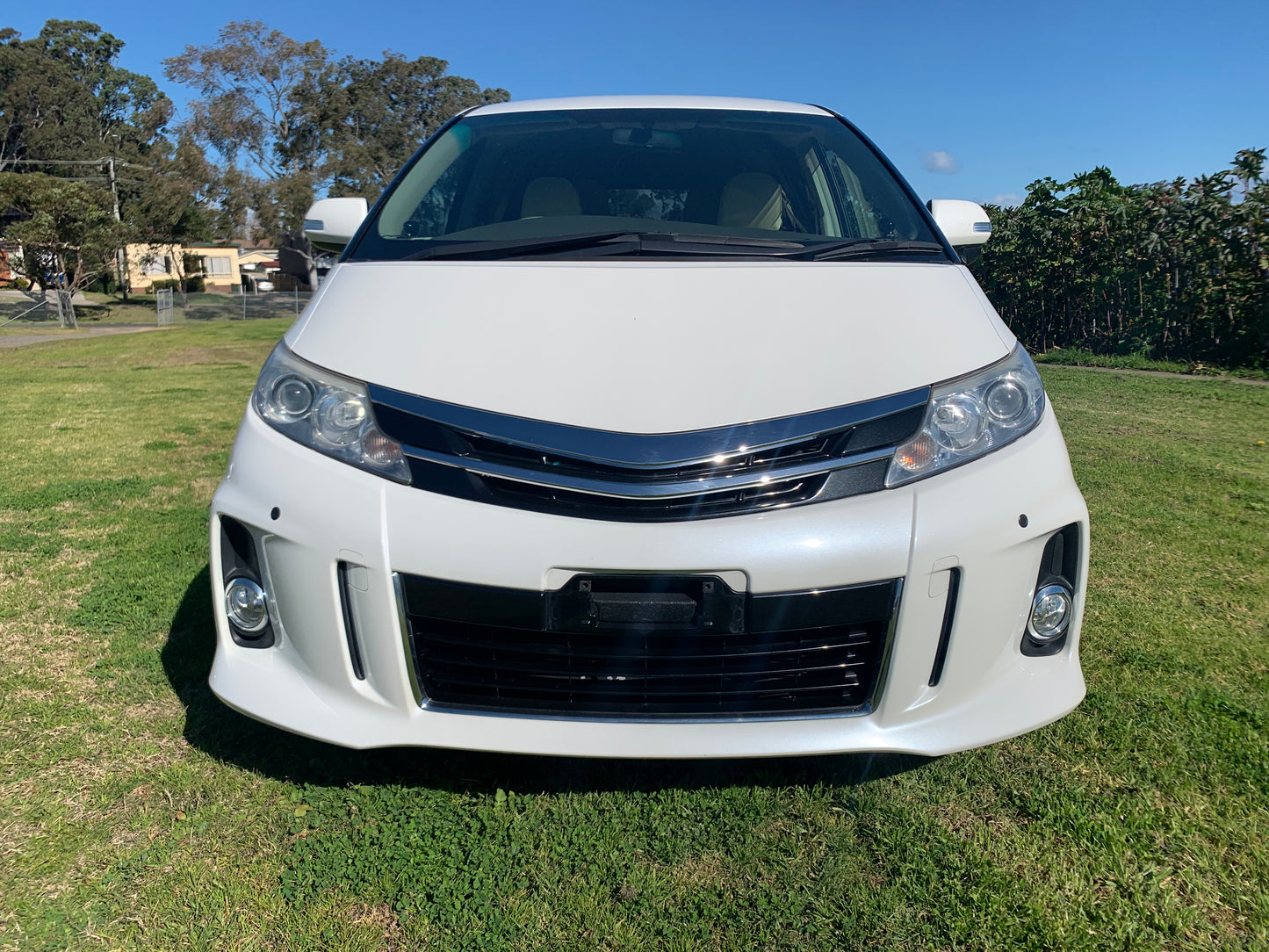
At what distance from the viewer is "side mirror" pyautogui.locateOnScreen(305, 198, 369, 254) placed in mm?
3219

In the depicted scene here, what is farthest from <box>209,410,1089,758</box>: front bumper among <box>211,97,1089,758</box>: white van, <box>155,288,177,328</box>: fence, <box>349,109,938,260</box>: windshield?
<box>155,288,177,328</box>: fence

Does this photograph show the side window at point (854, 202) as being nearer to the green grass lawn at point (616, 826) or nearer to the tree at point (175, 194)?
the green grass lawn at point (616, 826)

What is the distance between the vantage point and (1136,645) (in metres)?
3.08

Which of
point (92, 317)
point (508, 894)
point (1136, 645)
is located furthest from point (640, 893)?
point (92, 317)

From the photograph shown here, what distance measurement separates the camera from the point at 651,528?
1803 mm

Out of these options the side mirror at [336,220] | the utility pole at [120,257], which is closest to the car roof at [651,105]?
the side mirror at [336,220]

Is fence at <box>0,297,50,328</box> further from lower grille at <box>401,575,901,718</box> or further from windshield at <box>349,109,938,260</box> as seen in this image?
lower grille at <box>401,575,901,718</box>

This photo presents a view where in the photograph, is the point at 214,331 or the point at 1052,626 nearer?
the point at 1052,626

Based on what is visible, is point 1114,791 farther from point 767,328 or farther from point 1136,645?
point 767,328

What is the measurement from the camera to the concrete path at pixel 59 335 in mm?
17906

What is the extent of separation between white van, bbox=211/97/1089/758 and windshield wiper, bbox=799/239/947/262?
0.20 metres

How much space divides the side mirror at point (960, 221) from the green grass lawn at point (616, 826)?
4.72 feet

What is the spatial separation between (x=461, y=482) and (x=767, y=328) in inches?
31.1

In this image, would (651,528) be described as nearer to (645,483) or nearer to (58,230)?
(645,483)
